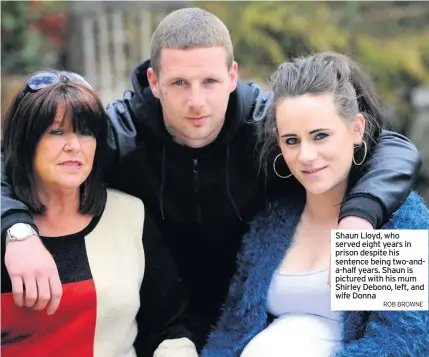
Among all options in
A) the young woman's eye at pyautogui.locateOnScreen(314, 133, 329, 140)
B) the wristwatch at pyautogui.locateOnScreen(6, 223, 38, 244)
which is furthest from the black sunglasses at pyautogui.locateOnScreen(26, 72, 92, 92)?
the young woman's eye at pyautogui.locateOnScreen(314, 133, 329, 140)

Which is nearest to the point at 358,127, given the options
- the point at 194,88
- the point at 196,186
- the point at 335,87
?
the point at 335,87

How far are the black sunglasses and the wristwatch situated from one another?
15.8 inches

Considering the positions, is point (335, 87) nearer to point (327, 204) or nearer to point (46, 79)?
point (327, 204)

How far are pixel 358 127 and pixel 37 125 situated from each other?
92cm

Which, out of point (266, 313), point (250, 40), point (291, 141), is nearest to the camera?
point (291, 141)

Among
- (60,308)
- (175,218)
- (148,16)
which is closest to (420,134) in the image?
(148,16)

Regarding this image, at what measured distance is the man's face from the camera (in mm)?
2170

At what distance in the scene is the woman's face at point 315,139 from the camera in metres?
1.99

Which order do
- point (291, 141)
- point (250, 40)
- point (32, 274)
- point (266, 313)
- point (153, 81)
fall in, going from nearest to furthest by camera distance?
point (32, 274), point (291, 141), point (266, 313), point (153, 81), point (250, 40)

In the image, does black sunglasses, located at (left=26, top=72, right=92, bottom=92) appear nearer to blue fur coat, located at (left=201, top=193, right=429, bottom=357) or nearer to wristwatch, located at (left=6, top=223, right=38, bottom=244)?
wristwatch, located at (left=6, top=223, right=38, bottom=244)

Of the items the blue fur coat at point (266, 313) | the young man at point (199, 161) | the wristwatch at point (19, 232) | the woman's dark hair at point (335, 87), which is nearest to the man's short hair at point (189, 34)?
the young man at point (199, 161)

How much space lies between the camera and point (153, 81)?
2.32m
